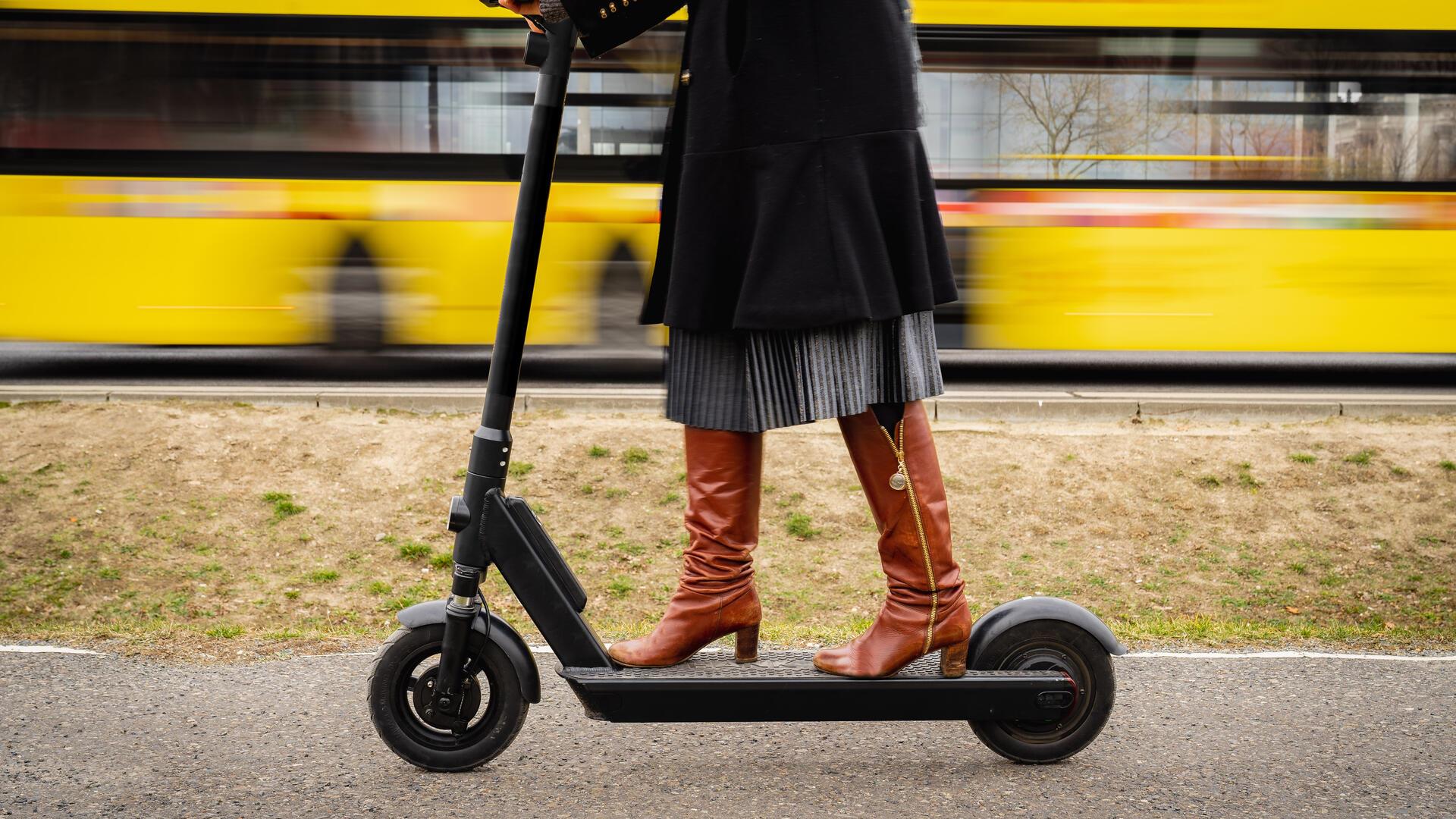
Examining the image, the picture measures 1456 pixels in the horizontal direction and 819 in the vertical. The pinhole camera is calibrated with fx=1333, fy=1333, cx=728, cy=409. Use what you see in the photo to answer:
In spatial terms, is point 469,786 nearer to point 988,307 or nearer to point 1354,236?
point 988,307

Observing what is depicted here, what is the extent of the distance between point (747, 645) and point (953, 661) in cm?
43

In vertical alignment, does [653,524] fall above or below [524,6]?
below

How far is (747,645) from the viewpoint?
282 centimetres

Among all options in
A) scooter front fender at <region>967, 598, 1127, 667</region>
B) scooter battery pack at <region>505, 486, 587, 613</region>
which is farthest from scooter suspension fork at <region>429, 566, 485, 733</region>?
scooter front fender at <region>967, 598, 1127, 667</region>

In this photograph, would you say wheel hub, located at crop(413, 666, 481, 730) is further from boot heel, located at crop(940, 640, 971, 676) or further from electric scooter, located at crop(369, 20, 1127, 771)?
boot heel, located at crop(940, 640, 971, 676)

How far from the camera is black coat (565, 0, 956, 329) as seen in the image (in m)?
2.61

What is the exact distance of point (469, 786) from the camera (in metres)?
2.69

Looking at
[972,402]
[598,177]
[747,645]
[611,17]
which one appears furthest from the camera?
[598,177]

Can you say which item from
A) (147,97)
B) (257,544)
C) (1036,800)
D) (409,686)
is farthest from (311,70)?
(1036,800)

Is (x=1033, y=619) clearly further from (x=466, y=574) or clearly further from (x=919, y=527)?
(x=466, y=574)

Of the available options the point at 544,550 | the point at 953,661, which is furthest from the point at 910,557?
the point at 544,550

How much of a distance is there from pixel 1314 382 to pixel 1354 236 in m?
1.10

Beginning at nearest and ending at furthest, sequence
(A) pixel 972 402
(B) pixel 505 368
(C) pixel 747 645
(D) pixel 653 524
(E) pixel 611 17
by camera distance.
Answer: (E) pixel 611 17, (B) pixel 505 368, (C) pixel 747 645, (D) pixel 653 524, (A) pixel 972 402

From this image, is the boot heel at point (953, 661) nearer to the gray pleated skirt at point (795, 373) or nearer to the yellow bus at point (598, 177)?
the gray pleated skirt at point (795, 373)
